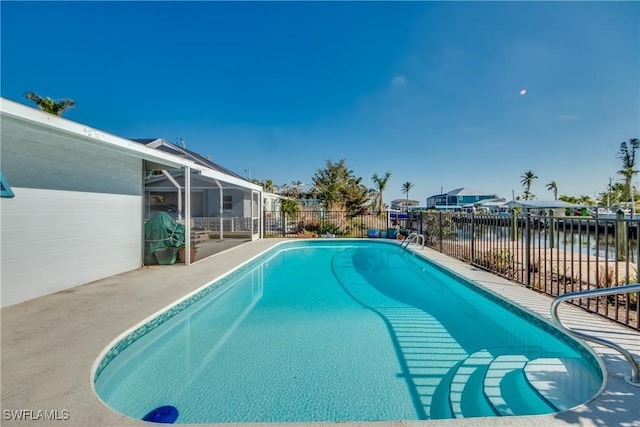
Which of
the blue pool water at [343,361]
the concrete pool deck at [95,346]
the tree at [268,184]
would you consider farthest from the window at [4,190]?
the tree at [268,184]

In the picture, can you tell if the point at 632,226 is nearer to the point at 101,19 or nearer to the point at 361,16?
the point at 361,16

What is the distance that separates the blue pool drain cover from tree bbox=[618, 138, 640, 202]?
44.9 m

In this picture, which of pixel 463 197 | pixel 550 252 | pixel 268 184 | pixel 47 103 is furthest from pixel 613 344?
pixel 463 197

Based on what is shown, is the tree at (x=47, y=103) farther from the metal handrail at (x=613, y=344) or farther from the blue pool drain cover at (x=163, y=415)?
the metal handrail at (x=613, y=344)

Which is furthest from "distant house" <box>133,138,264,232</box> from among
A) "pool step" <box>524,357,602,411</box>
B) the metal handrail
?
the metal handrail

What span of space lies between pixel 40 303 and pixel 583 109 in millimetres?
21096

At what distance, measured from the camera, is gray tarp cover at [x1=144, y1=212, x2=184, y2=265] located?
7133 mm

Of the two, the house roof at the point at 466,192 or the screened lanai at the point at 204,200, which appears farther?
the house roof at the point at 466,192

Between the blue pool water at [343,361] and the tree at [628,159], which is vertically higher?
the tree at [628,159]

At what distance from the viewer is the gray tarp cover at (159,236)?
7.13 meters

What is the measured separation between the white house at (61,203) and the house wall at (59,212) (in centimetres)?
1

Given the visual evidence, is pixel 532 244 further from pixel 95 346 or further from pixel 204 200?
pixel 204 200

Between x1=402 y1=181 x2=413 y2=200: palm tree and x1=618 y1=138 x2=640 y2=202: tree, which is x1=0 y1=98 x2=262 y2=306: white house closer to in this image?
x1=618 y1=138 x2=640 y2=202: tree

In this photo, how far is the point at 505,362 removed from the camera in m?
3.16
